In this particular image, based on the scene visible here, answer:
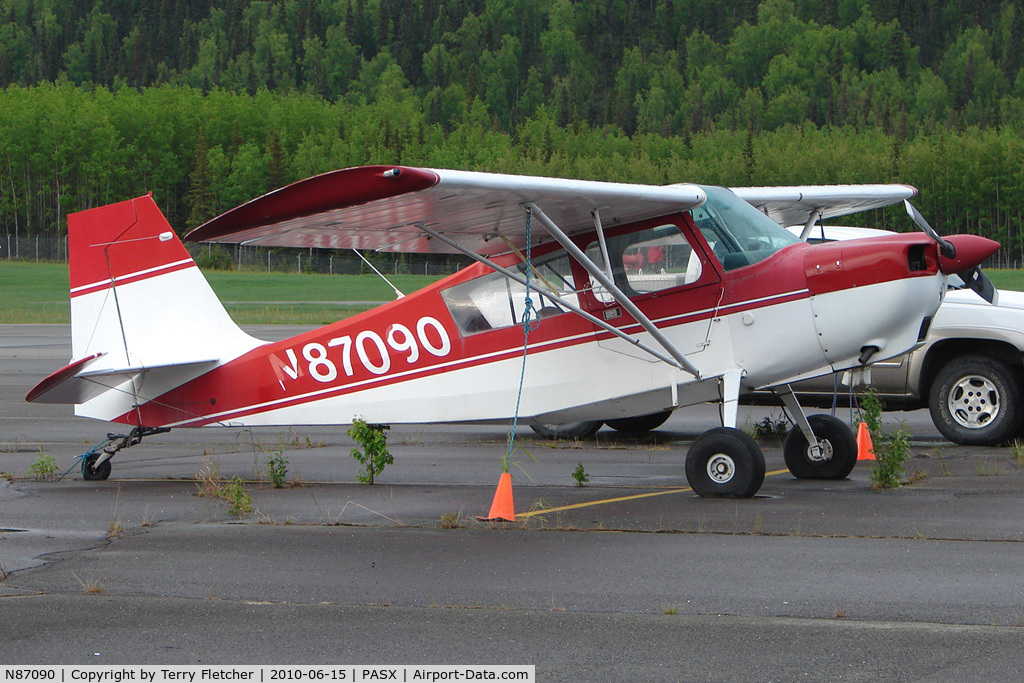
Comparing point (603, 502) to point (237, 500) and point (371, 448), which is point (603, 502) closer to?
point (371, 448)

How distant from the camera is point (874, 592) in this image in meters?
5.82

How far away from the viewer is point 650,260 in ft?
30.4

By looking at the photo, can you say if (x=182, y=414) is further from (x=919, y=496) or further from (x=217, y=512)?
(x=919, y=496)

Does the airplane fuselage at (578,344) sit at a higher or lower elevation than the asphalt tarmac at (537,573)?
higher

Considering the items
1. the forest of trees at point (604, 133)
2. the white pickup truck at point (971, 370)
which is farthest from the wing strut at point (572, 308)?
the forest of trees at point (604, 133)

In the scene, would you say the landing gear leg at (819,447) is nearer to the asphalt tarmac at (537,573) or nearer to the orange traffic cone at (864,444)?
the asphalt tarmac at (537,573)

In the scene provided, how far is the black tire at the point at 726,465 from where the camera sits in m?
8.58

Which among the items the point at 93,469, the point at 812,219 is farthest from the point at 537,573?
the point at 812,219

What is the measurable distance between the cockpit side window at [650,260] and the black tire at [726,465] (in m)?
1.29

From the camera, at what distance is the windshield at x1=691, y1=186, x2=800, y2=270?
9.12 meters

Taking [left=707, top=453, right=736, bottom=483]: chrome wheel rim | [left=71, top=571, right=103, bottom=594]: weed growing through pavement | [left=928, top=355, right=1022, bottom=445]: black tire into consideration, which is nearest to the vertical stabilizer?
[left=71, top=571, right=103, bottom=594]: weed growing through pavement

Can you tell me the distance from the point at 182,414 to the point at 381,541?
3869mm

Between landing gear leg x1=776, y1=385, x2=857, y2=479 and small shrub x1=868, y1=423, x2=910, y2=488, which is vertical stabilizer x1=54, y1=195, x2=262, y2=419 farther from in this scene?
small shrub x1=868, y1=423, x2=910, y2=488

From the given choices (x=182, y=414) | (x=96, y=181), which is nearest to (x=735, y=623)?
(x=182, y=414)
